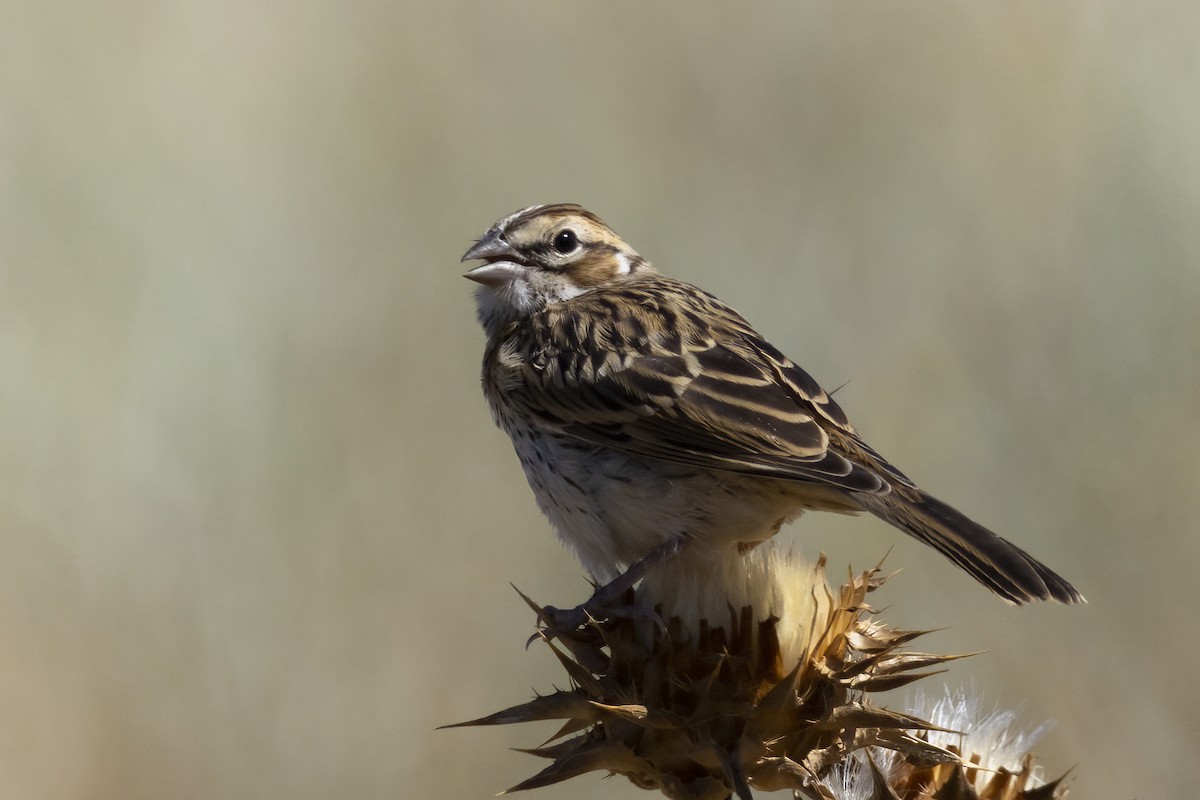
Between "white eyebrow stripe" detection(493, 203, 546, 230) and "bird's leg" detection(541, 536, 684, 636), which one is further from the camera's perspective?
"white eyebrow stripe" detection(493, 203, 546, 230)

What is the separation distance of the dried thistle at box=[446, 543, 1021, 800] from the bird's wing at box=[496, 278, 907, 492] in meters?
0.44

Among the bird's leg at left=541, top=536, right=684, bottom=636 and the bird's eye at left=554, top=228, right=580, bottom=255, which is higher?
the bird's eye at left=554, top=228, right=580, bottom=255

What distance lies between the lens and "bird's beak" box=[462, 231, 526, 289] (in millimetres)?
5199

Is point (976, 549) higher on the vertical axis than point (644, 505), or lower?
lower

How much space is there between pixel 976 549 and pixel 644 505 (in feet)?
3.12

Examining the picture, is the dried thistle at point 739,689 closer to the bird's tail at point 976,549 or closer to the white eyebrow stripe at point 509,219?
the bird's tail at point 976,549

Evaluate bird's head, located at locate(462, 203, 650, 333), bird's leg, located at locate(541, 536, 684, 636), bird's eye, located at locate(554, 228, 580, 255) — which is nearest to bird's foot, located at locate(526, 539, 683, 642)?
bird's leg, located at locate(541, 536, 684, 636)

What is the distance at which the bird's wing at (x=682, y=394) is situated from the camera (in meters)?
4.15

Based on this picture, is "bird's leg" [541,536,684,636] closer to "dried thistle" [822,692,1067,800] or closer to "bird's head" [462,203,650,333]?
"dried thistle" [822,692,1067,800]

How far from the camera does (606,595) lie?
12.9 feet

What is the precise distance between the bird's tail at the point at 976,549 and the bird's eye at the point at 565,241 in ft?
6.08

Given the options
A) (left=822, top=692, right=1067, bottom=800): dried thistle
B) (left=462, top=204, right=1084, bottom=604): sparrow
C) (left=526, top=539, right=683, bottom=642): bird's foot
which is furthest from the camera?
(left=462, top=204, right=1084, bottom=604): sparrow

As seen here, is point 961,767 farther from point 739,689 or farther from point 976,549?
point 976,549

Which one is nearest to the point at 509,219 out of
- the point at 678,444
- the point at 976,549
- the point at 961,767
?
the point at 678,444
